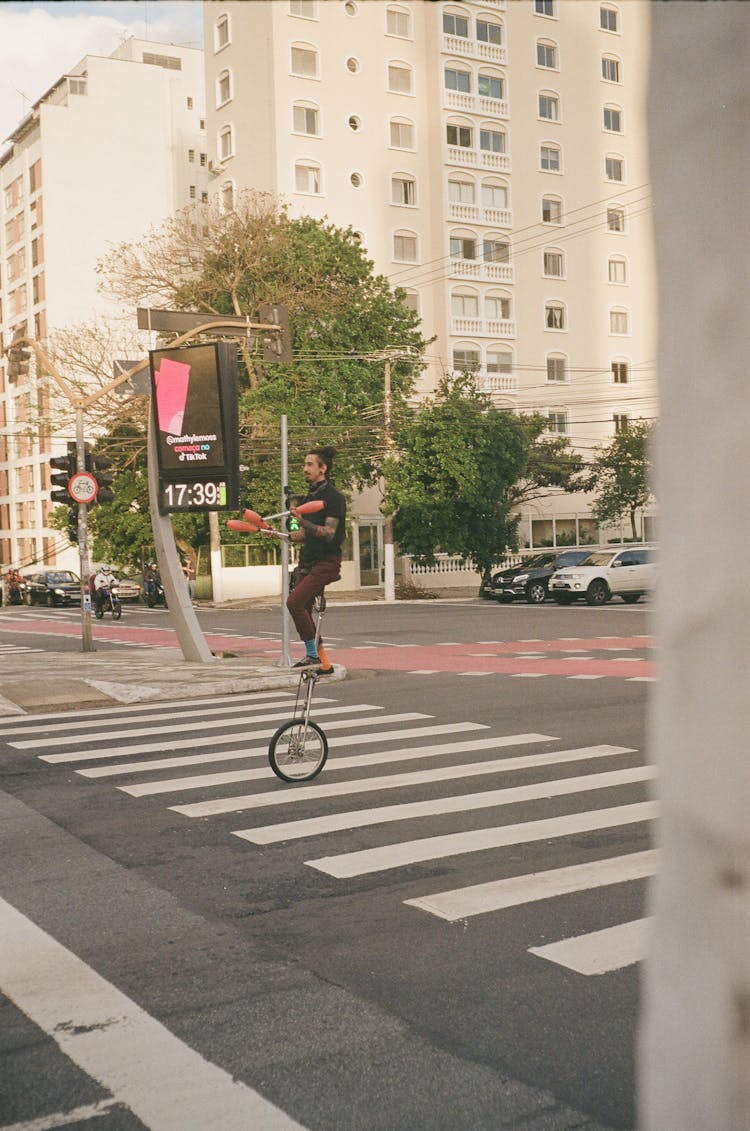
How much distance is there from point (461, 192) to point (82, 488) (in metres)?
38.8

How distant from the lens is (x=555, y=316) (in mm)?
59062

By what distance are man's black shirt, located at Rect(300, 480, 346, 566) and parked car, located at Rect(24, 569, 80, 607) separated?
38.7 meters

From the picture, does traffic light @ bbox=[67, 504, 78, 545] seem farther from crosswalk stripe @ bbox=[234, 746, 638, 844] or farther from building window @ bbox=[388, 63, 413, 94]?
building window @ bbox=[388, 63, 413, 94]

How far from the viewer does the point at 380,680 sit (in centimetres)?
1531

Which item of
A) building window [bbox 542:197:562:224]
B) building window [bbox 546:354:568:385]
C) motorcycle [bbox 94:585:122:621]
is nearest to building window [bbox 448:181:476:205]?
building window [bbox 542:197:562:224]

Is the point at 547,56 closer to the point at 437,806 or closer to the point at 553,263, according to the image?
the point at 553,263

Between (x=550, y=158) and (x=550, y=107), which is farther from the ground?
(x=550, y=107)

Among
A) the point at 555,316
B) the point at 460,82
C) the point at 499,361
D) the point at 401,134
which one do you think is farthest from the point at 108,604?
the point at 460,82

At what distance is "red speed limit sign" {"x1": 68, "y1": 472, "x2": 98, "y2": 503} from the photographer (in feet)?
70.0

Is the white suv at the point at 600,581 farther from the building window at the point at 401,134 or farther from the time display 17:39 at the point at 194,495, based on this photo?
the building window at the point at 401,134

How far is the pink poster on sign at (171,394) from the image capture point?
16672 millimetres

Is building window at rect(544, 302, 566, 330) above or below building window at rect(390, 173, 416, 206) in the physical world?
below

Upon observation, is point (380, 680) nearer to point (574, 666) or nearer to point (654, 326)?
point (574, 666)

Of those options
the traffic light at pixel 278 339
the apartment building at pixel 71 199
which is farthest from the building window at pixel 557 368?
the traffic light at pixel 278 339
